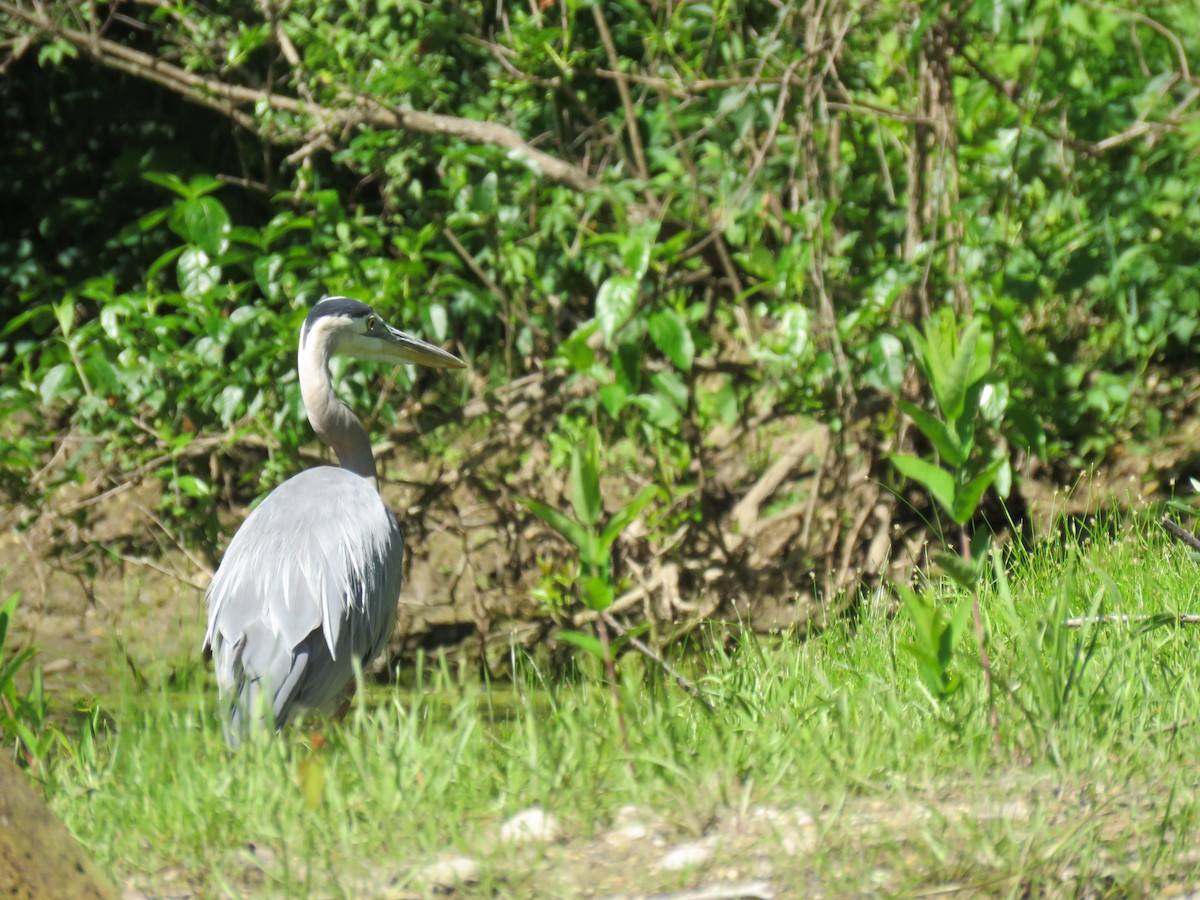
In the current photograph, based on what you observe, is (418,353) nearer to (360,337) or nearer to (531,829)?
(360,337)

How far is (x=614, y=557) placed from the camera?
268 inches

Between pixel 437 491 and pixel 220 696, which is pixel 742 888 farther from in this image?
pixel 437 491

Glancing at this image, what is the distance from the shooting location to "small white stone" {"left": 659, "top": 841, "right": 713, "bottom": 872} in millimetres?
2549

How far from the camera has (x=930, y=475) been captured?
3.05m

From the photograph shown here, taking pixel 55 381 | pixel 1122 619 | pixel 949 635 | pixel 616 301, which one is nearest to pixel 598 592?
pixel 949 635

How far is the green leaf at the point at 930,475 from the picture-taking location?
2998 mm

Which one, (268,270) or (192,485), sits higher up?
(268,270)

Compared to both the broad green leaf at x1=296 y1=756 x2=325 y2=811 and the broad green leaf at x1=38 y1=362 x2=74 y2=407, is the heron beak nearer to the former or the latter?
the broad green leaf at x1=38 y1=362 x2=74 y2=407

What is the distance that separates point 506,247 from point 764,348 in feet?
4.57

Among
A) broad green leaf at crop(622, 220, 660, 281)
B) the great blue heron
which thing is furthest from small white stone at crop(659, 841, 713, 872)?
broad green leaf at crop(622, 220, 660, 281)

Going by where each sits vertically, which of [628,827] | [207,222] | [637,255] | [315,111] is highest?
[315,111]

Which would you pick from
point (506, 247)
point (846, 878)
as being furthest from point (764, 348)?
point (846, 878)

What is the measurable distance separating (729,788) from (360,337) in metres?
3.27

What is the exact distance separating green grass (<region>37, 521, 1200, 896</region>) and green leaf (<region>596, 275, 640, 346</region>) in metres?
2.13
